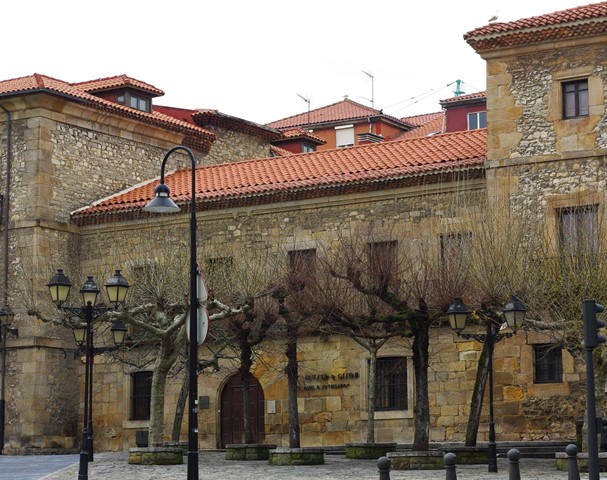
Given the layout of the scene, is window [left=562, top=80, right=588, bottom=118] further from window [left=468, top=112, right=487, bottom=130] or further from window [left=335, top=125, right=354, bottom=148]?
window [left=335, top=125, right=354, bottom=148]

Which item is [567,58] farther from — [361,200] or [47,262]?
[47,262]

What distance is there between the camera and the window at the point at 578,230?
29.1 m

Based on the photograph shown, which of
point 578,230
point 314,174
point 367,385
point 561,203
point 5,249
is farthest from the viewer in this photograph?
point 5,249

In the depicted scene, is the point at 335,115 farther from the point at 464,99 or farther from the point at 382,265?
the point at 382,265

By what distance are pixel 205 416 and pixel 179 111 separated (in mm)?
14099

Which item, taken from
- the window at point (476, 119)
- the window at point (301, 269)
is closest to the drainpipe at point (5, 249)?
the window at point (301, 269)

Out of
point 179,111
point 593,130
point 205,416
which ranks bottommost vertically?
point 205,416

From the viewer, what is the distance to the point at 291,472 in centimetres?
2752

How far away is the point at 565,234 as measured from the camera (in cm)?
3186

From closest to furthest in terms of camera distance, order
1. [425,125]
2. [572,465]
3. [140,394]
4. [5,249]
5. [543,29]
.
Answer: [572,465]
[543,29]
[5,249]
[140,394]
[425,125]

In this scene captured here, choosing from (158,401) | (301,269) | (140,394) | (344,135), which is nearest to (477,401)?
(301,269)

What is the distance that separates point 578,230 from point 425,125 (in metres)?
35.4

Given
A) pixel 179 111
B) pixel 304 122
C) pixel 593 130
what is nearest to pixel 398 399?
pixel 593 130

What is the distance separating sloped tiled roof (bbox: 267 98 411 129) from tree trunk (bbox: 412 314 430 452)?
118ft
